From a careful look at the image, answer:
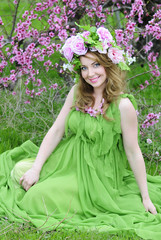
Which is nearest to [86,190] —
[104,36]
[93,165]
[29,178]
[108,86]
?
[93,165]

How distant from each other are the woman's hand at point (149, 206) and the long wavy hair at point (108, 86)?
670 mm

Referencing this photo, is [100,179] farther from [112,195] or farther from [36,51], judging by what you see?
[36,51]

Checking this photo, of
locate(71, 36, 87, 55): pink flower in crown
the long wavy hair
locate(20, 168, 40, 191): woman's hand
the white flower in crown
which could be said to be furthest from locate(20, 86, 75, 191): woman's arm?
the white flower in crown

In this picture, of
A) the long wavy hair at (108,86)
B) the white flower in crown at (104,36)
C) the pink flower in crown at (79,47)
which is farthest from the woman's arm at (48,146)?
the white flower in crown at (104,36)

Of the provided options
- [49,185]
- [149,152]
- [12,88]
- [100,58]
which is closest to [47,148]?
[49,185]

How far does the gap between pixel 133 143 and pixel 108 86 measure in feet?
1.45

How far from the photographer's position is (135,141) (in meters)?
2.85

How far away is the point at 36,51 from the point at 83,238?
2259 millimetres

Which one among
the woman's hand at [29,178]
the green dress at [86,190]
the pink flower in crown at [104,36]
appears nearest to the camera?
the green dress at [86,190]

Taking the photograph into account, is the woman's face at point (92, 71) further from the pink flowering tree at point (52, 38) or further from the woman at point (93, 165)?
the pink flowering tree at point (52, 38)

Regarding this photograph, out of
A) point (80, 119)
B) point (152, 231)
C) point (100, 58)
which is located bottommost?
point (152, 231)

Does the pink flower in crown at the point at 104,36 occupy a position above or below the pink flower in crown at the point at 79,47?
above

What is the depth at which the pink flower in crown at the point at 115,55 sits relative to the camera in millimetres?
2834

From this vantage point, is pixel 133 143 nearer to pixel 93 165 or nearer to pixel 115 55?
pixel 93 165
